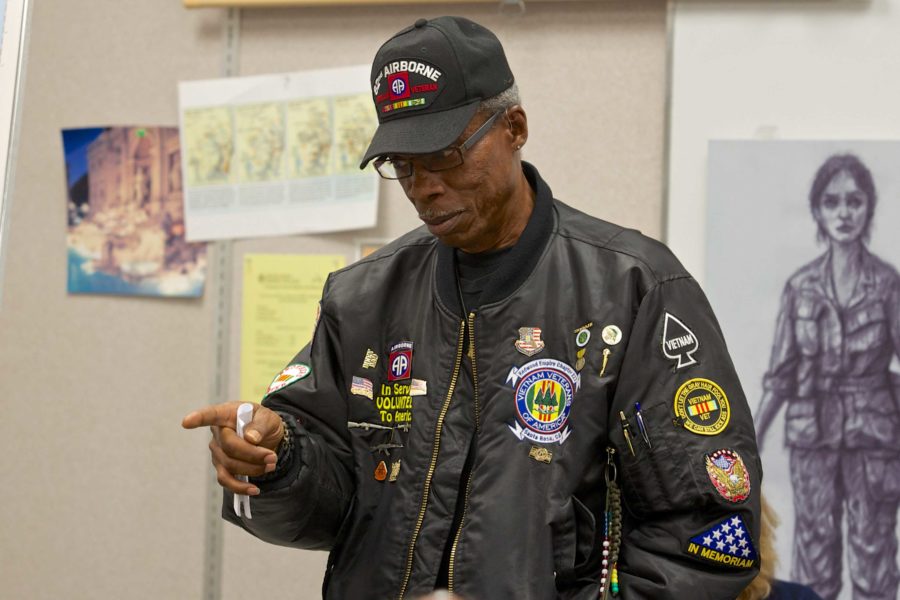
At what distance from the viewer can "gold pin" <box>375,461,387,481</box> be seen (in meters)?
1.29

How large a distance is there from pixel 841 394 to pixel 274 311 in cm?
107

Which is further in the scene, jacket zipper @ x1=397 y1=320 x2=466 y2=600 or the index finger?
jacket zipper @ x1=397 y1=320 x2=466 y2=600

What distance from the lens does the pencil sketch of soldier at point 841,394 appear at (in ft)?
5.83

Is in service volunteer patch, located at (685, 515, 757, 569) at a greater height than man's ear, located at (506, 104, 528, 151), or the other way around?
man's ear, located at (506, 104, 528, 151)

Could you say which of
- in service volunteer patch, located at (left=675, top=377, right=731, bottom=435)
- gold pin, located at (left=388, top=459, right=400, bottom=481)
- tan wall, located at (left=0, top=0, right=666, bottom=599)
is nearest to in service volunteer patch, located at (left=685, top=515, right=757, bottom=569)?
in service volunteer patch, located at (left=675, top=377, right=731, bottom=435)

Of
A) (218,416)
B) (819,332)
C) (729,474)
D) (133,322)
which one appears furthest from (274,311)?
(729,474)

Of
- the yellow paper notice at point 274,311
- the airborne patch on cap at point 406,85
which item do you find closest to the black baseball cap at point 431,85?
the airborne patch on cap at point 406,85

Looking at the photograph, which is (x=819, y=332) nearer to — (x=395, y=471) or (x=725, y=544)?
(x=725, y=544)

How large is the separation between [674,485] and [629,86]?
3.21ft

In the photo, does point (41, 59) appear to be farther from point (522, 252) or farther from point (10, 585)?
point (522, 252)

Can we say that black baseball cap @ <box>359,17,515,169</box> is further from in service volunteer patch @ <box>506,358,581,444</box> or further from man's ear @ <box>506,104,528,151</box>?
in service volunteer patch @ <box>506,358,581,444</box>

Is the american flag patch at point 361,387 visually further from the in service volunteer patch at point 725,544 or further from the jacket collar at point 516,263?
the in service volunteer patch at point 725,544

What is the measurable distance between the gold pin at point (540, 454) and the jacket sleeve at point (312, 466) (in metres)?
0.27

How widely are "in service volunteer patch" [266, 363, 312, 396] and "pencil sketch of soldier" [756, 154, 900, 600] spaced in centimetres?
88
